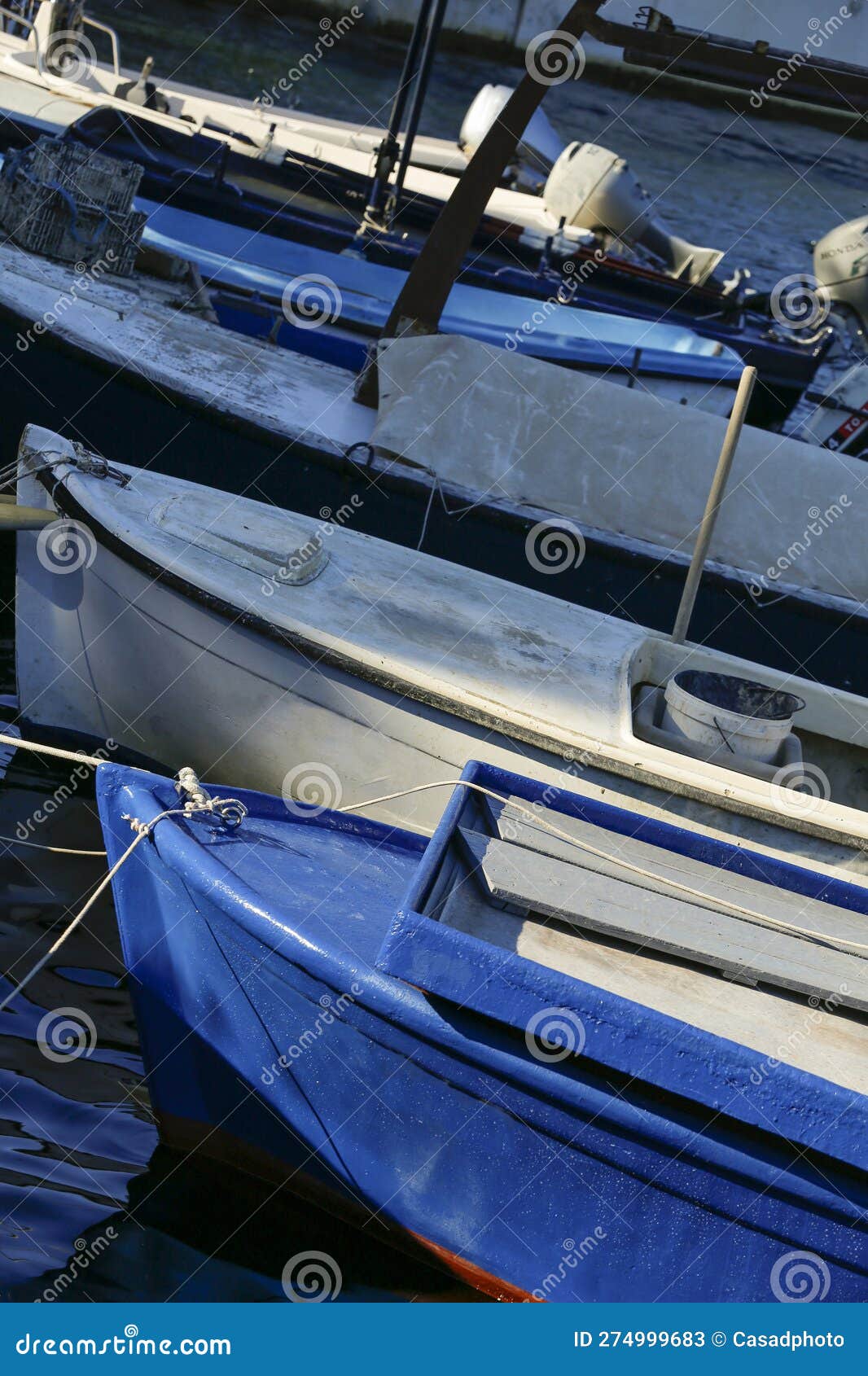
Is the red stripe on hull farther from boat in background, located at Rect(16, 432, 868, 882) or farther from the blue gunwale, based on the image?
boat in background, located at Rect(16, 432, 868, 882)

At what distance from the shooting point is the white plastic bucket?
5.00m

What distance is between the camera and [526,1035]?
3.62 meters

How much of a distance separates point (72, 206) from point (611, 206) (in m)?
6.25

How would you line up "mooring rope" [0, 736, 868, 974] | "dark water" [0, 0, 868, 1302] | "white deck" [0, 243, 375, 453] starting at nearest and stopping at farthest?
"dark water" [0, 0, 868, 1302] < "mooring rope" [0, 736, 868, 974] < "white deck" [0, 243, 375, 453]

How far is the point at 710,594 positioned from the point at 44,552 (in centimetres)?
325

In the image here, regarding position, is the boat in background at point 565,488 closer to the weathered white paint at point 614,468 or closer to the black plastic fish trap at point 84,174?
the weathered white paint at point 614,468

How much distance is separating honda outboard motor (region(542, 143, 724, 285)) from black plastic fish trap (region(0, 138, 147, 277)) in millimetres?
5541

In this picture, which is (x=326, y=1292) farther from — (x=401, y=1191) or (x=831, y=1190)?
(x=831, y=1190)

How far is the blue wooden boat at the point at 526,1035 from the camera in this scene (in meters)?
3.52

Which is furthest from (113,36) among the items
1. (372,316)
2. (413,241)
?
(372,316)

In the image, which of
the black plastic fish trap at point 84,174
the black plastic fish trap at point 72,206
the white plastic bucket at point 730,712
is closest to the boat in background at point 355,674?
the white plastic bucket at point 730,712

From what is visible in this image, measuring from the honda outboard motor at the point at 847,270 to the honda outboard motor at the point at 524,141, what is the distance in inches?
117

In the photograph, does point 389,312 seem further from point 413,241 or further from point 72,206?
point 72,206

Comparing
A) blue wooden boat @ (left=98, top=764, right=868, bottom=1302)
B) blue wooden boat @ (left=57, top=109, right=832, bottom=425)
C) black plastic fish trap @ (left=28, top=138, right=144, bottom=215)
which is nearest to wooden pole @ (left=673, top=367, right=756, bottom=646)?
blue wooden boat @ (left=98, top=764, right=868, bottom=1302)
